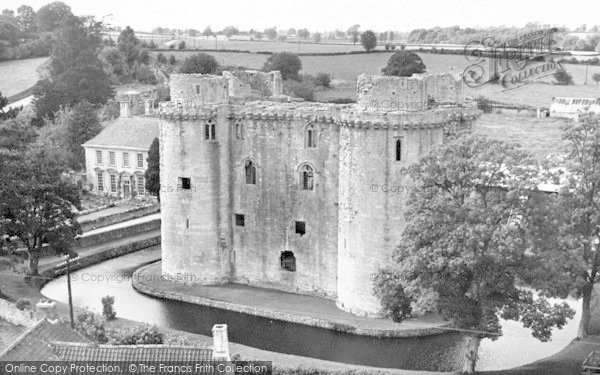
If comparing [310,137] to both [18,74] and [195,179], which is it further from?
[18,74]

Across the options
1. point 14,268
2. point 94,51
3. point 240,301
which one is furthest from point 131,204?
point 94,51

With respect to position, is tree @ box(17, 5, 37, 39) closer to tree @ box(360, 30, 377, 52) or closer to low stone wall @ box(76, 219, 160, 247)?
tree @ box(360, 30, 377, 52)

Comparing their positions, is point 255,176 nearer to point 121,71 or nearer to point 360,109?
point 360,109

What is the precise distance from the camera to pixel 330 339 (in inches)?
1746

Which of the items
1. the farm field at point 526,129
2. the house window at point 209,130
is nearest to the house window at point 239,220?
the house window at point 209,130

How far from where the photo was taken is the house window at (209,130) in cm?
5031

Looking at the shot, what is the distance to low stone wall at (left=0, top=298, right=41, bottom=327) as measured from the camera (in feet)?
129

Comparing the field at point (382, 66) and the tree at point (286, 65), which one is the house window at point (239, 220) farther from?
the tree at point (286, 65)

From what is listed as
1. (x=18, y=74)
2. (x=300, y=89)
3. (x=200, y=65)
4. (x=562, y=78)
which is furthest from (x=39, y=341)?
(x=18, y=74)

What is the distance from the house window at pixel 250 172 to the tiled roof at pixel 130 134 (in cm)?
2587

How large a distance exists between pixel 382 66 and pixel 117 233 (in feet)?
228

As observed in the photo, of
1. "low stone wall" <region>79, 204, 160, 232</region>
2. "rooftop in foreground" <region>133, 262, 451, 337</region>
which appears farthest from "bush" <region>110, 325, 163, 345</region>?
"low stone wall" <region>79, 204, 160, 232</region>

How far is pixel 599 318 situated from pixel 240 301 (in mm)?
16725

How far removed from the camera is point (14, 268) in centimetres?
5325
